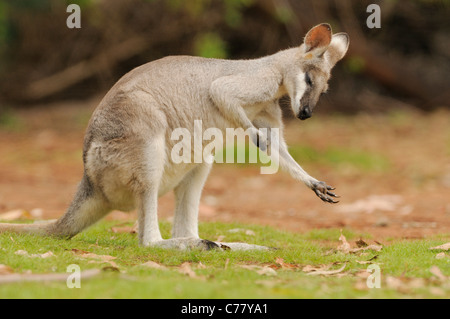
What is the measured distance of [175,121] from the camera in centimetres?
576

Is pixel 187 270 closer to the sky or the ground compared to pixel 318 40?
closer to the ground

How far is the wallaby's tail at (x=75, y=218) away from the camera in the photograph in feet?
18.2

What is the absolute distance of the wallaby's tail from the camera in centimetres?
555

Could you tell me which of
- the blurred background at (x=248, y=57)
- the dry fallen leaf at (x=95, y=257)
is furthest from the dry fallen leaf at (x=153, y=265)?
the blurred background at (x=248, y=57)

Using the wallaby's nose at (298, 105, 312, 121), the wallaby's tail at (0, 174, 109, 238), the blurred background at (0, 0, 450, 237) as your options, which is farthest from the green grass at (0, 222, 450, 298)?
the blurred background at (0, 0, 450, 237)

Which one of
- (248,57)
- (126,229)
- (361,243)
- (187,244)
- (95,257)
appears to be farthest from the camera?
(248,57)

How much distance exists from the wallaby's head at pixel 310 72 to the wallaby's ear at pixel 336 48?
0.04 meters

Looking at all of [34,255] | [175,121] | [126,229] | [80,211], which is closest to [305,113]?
[175,121]

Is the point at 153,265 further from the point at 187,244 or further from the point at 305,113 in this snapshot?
the point at 305,113

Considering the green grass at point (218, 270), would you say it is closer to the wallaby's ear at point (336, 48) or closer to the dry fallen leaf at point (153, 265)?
the dry fallen leaf at point (153, 265)

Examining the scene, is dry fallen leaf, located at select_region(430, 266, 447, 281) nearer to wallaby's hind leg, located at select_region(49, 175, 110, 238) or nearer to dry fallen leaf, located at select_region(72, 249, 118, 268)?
dry fallen leaf, located at select_region(72, 249, 118, 268)

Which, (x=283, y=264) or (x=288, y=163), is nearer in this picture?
(x=283, y=264)

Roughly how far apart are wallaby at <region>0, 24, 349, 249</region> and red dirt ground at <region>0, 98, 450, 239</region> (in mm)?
1757

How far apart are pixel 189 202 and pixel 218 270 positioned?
59.2 inches
